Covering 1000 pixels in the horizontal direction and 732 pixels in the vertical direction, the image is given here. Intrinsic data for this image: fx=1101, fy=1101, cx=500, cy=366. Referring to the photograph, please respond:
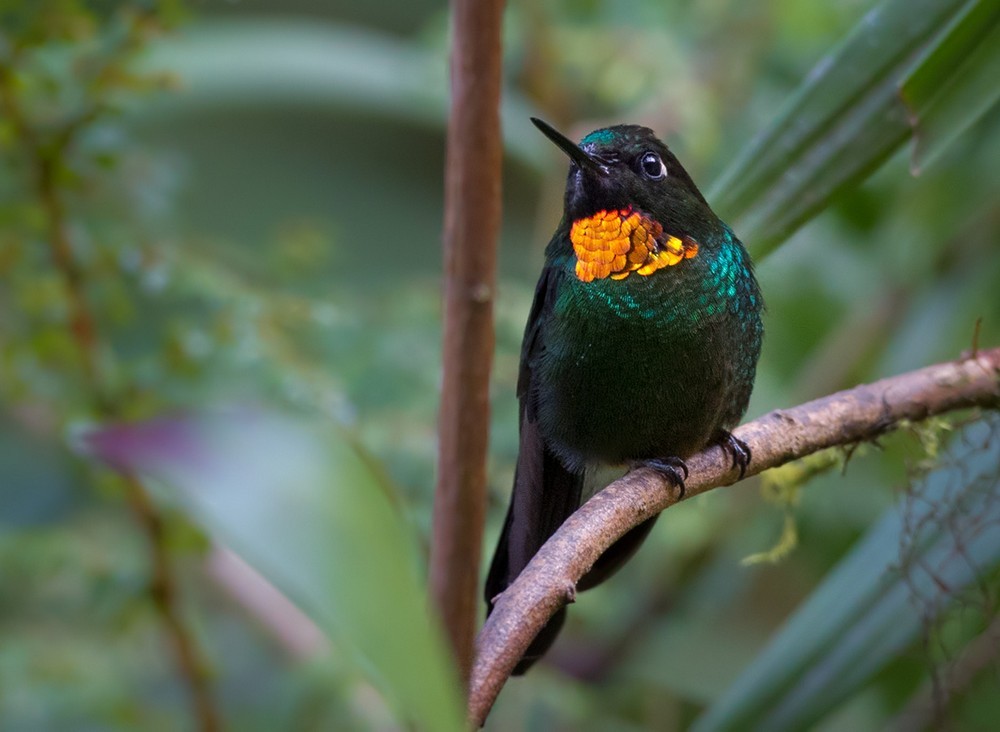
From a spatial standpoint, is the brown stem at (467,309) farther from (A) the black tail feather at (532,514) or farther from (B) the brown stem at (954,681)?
(B) the brown stem at (954,681)

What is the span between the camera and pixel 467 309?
1587 millimetres

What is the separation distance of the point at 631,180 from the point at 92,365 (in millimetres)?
1060

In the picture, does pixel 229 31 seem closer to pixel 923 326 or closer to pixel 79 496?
pixel 79 496

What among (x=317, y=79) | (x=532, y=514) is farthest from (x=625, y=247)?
(x=317, y=79)

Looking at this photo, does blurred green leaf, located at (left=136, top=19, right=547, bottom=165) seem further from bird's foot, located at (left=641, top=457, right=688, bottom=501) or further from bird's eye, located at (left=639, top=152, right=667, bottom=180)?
bird's foot, located at (left=641, top=457, right=688, bottom=501)

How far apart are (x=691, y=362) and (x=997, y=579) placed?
59 centimetres

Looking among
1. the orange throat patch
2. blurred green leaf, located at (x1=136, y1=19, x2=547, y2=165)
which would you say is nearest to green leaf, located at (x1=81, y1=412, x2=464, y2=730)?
the orange throat patch

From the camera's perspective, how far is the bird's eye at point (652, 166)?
5.82ft

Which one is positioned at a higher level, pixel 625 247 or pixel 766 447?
pixel 625 247

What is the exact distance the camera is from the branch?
3.48 feet

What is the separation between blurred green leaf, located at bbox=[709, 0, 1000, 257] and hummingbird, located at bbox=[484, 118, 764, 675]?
256mm

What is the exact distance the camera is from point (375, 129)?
4527mm

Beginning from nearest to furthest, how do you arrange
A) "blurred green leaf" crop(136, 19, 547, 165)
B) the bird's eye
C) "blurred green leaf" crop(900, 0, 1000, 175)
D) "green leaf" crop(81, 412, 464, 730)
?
1. "green leaf" crop(81, 412, 464, 730)
2. "blurred green leaf" crop(900, 0, 1000, 175)
3. the bird's eye
4. "blurred green leaf" crop(136, 19, 547, 165)

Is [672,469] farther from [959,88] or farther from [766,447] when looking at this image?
[959,88]
